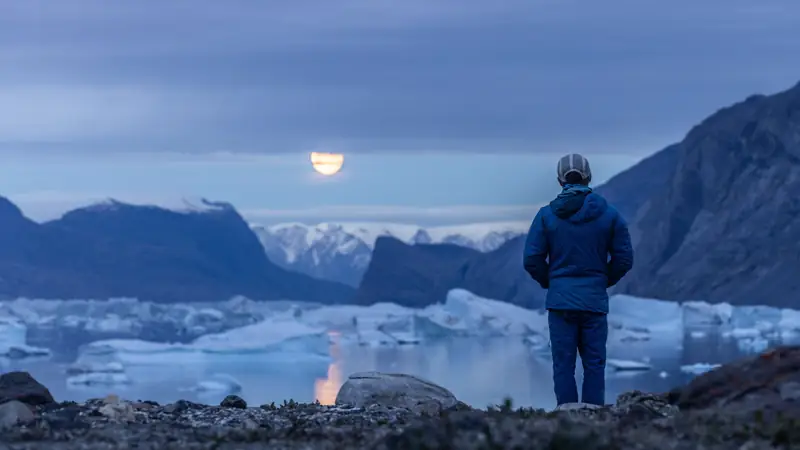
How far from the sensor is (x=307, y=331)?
49.1m

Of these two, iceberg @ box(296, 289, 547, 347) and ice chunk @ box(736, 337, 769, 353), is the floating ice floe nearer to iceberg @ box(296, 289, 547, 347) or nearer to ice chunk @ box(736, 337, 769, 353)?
iceberg @ box(296, 289, 547, 347)

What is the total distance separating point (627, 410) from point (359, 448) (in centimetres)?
174

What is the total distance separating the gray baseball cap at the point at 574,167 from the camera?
782cm

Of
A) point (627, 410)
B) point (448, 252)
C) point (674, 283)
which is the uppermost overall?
point (448, 252)

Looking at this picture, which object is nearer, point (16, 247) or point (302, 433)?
point (302, 433)

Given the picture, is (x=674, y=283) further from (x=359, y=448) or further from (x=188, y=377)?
(x=359, y=448)

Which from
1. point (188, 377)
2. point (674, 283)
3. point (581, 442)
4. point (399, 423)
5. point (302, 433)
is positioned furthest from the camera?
point (674, 283)

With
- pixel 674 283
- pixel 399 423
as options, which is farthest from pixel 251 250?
pixel 399 423

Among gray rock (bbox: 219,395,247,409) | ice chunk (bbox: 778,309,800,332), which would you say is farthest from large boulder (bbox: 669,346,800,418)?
ice chunk (bbox: 778,309,800,332)

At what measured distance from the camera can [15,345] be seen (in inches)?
2100

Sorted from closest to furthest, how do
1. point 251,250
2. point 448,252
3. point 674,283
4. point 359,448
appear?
point 359,448, point 674,283, point 448,252, point 251,250

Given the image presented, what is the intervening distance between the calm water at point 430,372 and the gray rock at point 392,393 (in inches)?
901

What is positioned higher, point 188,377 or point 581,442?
point 188,377

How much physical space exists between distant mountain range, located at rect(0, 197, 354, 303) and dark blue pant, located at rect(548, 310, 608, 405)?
317ft
